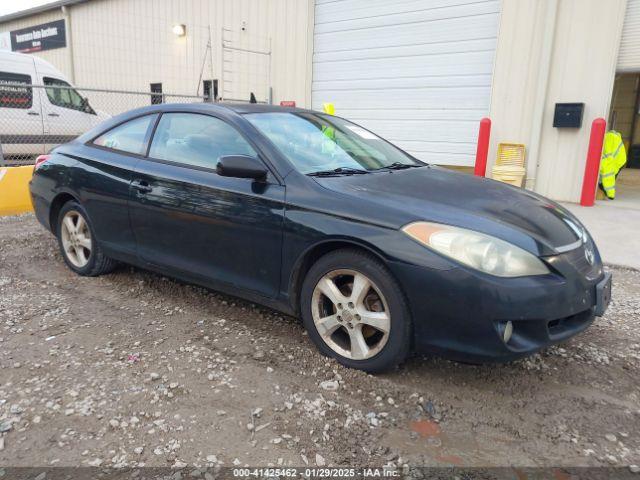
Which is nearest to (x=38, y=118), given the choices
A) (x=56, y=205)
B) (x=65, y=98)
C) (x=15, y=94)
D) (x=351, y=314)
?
(x=15, y=94)

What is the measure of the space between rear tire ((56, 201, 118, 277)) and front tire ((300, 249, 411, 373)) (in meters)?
2.13

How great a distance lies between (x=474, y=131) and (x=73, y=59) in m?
15.2

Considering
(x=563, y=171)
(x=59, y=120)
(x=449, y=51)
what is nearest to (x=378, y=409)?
(x=563, y=171)

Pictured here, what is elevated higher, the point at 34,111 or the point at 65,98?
the point at 65,98

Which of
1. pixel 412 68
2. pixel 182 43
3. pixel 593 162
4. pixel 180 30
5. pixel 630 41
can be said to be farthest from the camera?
pixel 182 43

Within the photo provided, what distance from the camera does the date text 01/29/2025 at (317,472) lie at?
1.97 meters

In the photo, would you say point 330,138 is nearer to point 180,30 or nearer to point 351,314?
point 351,314

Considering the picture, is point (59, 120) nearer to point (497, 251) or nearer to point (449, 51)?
point (449, 51)

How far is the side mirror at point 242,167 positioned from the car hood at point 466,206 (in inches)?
13.7

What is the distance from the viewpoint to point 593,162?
301 inches

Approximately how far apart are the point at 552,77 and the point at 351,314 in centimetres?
708

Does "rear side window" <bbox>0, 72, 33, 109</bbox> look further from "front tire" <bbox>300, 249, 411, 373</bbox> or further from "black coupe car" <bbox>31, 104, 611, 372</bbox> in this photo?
"front tire" <bbox>300, 249, 411, 373</bbox>

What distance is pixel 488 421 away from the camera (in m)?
2.35

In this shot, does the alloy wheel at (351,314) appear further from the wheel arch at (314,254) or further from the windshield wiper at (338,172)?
the windshield wiper at (338,172)
